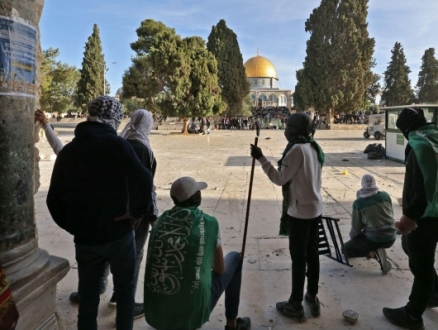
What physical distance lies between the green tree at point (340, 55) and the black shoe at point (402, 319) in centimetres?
3272

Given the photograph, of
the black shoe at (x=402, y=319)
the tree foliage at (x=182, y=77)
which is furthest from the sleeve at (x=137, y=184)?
the tree foliage at (x=182, y=77)

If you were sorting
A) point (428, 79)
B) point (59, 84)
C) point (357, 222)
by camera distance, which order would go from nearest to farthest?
point (357, 222) → point (59, 84) → point (428, 79)

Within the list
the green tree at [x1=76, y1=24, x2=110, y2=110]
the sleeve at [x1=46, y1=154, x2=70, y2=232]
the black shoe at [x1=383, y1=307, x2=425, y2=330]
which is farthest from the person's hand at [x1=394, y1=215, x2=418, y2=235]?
the green tree at [x1=76, y1=24, x2=110, y2=110]

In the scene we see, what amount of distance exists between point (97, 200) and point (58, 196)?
0.25 meters

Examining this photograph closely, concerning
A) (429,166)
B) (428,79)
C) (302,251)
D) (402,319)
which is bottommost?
(402,319)

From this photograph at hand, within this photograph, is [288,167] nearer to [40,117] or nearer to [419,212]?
[419,212]

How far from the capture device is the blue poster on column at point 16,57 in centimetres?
184

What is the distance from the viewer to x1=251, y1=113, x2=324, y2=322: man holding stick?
2623 millimetres

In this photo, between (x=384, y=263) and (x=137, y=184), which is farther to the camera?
(x=384, y=263)

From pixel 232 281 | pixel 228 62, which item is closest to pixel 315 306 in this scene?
pixel 232 281

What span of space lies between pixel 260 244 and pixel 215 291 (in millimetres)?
2394

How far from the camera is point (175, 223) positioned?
1896 millimetres

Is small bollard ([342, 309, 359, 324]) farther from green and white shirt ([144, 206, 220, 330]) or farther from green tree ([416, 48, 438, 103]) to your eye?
green tree ([416, 48, 438, 103])

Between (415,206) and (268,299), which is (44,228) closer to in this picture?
(268,299)
